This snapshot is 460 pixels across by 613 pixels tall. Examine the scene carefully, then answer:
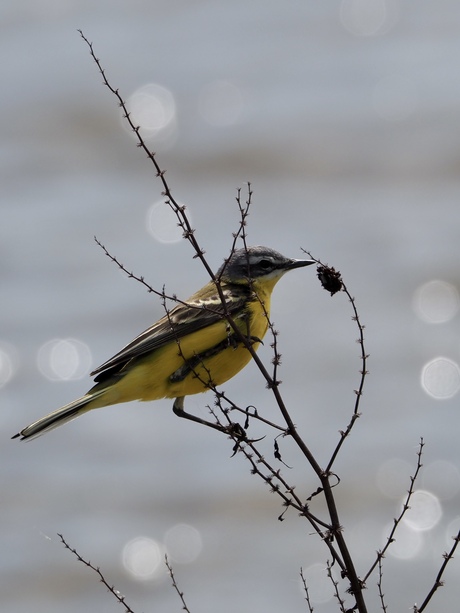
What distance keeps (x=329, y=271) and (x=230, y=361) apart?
63.9 inches

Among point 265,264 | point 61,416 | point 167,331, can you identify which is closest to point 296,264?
point 265,264

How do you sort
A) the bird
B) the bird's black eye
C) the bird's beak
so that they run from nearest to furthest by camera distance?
the bird → the bird's beak → the bird's black eye

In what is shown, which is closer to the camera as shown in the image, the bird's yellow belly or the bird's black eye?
the bird's yellow belly

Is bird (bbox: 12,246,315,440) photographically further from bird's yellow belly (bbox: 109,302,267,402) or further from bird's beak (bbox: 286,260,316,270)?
bird's beak (bbox: 286,260,316,270)

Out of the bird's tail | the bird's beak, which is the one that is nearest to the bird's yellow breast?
the bird's tail

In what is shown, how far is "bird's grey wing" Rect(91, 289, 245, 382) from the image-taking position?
22.4 ft

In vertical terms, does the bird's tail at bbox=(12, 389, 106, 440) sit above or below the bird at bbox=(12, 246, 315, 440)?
below

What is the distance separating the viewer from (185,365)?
6773mm

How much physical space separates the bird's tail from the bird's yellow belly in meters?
0.13

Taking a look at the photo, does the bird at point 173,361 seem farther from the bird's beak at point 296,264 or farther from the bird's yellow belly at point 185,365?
the bird's beak at point 296,264

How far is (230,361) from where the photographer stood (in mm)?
6754

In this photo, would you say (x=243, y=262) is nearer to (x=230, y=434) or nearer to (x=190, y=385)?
(x=190, y=385)

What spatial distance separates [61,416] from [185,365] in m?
0.77

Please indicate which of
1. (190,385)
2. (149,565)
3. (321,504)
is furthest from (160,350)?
(321,504)
